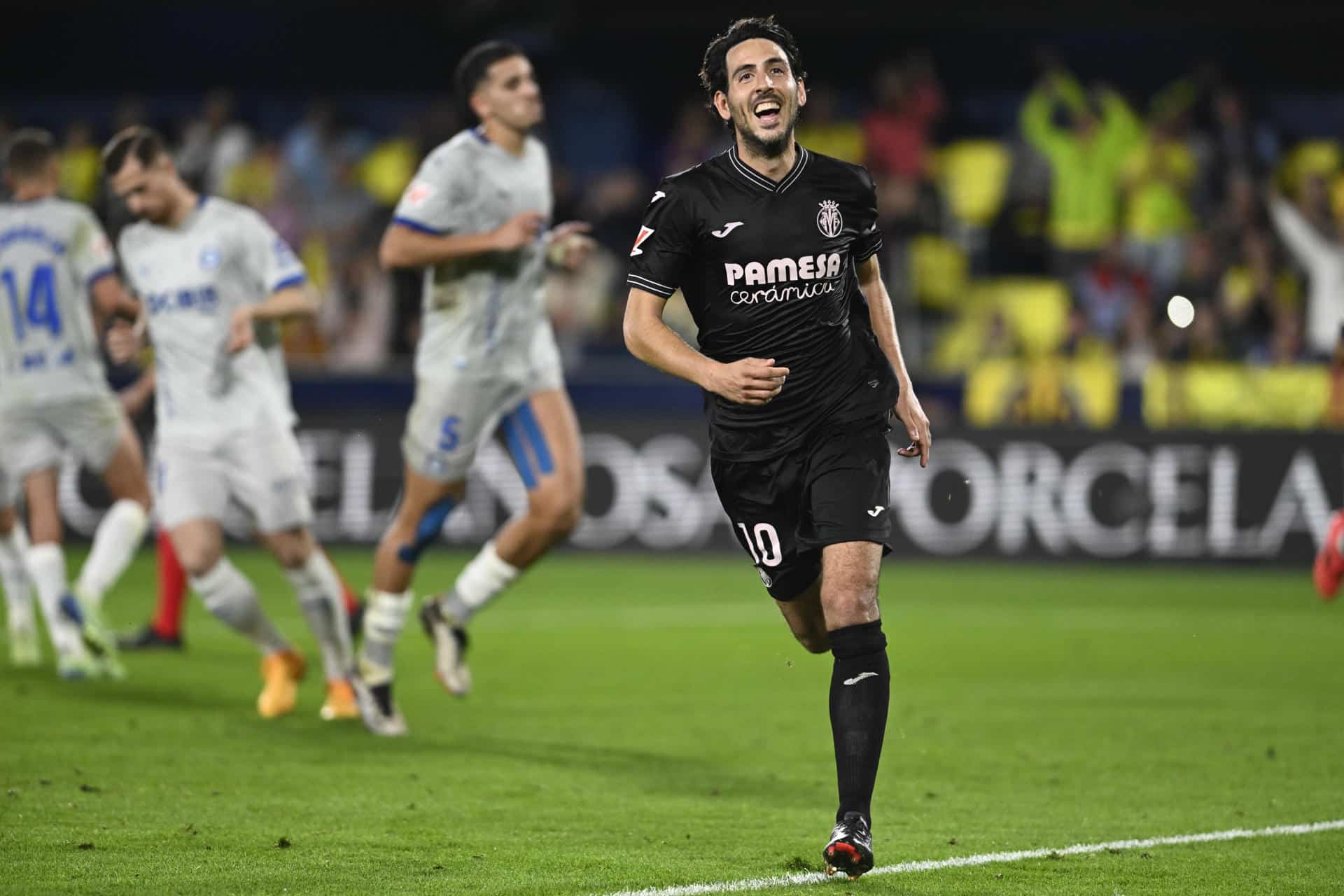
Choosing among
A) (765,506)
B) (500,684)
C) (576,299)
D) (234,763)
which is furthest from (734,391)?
(576,299)

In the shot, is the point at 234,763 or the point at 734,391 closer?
the point at 734,391

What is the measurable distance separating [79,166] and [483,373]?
47.1 ft

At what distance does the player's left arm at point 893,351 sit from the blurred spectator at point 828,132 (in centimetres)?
1467

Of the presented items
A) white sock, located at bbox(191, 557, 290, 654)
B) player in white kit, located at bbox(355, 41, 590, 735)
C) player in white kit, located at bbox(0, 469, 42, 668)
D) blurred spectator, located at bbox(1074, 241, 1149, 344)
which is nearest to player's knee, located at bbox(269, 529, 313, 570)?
white sock, located at bbox(191, 557, 290, 654)

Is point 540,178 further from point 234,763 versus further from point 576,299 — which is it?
point 576,299

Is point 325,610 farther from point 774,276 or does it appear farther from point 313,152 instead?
point 313,152

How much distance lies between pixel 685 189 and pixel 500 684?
470 cm

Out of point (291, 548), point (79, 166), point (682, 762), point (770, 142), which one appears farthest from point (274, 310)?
point (79, 166)

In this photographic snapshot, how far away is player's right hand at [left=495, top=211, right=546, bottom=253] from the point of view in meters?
7.93

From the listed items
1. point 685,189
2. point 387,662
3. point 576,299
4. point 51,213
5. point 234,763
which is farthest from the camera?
point 576,299

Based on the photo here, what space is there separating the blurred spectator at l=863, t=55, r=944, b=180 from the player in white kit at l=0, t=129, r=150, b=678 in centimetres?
1126

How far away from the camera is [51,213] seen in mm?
9859

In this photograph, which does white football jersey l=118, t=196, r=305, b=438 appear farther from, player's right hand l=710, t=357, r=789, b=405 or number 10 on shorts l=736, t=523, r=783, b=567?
player's right hand l=710, t=357, r=789, b=405

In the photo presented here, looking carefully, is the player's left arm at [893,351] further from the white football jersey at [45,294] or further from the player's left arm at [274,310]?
the white football jersey at [45,294]
